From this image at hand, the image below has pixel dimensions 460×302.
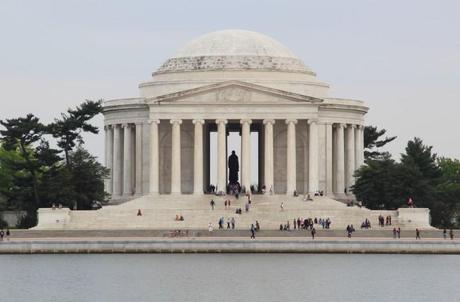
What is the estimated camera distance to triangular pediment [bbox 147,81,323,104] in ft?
602

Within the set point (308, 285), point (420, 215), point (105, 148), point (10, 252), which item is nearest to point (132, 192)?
point (105, 148)

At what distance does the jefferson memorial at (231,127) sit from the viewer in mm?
183875

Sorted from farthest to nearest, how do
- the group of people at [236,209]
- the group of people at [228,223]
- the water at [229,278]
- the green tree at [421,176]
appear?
the green tree at [421,176] → the group of people at [236,209] → the group of people at [228,223] → the water at [229,278]

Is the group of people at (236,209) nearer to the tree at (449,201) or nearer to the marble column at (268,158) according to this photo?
the marble column at (268,158)

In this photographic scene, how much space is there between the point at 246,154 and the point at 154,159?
334 inches

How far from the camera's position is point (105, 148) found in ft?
648

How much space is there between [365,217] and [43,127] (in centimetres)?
3334

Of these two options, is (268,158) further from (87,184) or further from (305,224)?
(305,224)

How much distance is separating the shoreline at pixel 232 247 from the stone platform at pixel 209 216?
867 inches

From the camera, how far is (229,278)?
12338cm

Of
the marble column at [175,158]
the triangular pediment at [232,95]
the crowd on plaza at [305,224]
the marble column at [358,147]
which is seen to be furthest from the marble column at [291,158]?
the crowd on plaza at [305,224]

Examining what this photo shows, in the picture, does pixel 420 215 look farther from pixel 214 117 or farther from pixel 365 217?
pixel 214 117

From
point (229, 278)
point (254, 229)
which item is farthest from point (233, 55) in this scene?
point (229, 278)

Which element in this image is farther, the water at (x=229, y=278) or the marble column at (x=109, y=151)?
the marble column at (x=109, y=151)
